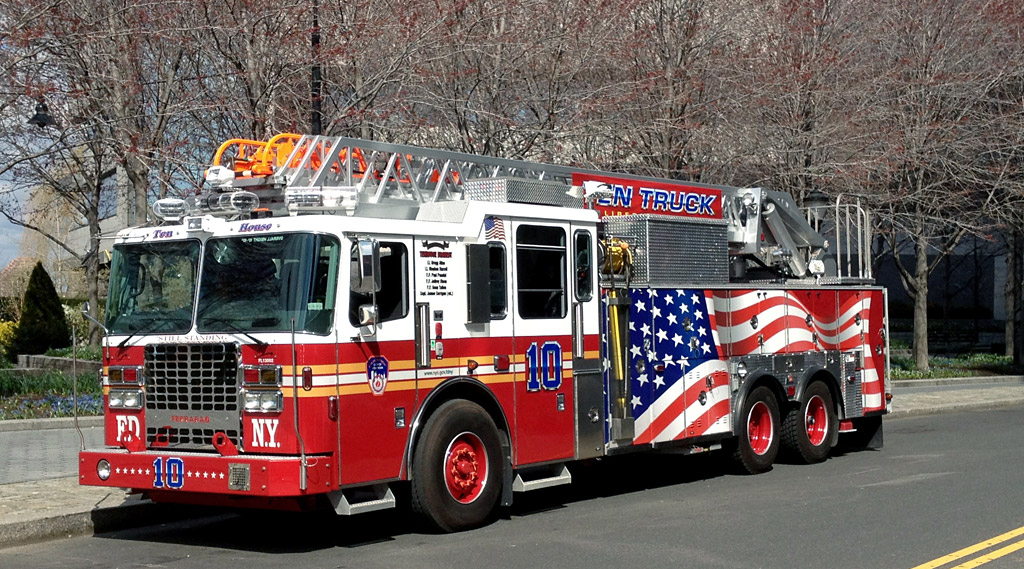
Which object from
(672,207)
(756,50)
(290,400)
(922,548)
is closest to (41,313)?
(756,50)

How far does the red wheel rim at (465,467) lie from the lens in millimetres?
10031

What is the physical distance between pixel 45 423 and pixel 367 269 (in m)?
9.53

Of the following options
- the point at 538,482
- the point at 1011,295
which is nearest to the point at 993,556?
the point at 538,482

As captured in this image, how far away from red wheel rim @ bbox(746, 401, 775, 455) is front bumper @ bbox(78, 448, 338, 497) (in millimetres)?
6334

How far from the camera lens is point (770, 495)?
1198cm

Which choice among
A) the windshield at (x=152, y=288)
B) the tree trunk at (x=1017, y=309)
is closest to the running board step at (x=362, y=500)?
the windshield at (x=152, y=288)

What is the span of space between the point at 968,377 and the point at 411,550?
2493 centimetres

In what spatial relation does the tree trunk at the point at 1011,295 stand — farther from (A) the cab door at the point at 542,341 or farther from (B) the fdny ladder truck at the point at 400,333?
(A) the cab door at the point at 542,341

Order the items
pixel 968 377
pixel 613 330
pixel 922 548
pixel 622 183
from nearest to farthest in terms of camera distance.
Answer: pixel 922 548
pixel 613 330
pixel 622 183
pixel 968 377

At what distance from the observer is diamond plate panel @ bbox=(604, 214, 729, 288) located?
12242 millimetres

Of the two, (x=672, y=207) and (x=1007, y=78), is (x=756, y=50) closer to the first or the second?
(x=1007, y=78)

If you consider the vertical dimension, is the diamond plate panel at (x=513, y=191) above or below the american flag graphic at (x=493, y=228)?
above

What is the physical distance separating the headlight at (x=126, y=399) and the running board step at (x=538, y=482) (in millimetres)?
3260

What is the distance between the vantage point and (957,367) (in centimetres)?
3403
